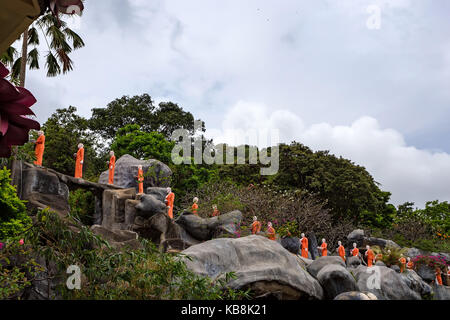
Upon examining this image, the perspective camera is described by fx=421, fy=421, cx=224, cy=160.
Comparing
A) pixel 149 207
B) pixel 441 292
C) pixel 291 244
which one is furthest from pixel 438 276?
pixel 149 207

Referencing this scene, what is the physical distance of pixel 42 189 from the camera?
13.1 m

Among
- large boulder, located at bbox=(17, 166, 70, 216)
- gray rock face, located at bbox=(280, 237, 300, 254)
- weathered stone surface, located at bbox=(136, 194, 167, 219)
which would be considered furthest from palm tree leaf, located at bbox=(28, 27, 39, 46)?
gray rock face, located at bbox=(280, 237, 300, 254)

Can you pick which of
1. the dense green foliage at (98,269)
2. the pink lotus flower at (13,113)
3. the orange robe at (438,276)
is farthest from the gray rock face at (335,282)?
the orange robe at (438,276)

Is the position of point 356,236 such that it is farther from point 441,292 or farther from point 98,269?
point 98,269

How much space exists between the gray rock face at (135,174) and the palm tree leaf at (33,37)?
7.83m

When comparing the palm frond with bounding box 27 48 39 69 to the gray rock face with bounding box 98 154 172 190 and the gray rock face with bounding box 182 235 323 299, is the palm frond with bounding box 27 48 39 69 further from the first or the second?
the gray rock face with bounding box 182 235 323 299

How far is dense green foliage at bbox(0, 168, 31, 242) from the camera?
6.28 metres

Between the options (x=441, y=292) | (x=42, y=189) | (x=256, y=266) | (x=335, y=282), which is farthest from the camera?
(x=441, y=292)

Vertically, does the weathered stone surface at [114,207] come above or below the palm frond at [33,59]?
below

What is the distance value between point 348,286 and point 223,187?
13.2 metres

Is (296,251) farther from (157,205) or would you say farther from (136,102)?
(136,102)

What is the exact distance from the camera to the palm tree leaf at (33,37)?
15762 millimetres

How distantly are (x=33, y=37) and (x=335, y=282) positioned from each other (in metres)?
13.8

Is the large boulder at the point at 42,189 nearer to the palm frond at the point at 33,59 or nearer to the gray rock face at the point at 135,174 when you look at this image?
the palm frond at the point at 33,59
